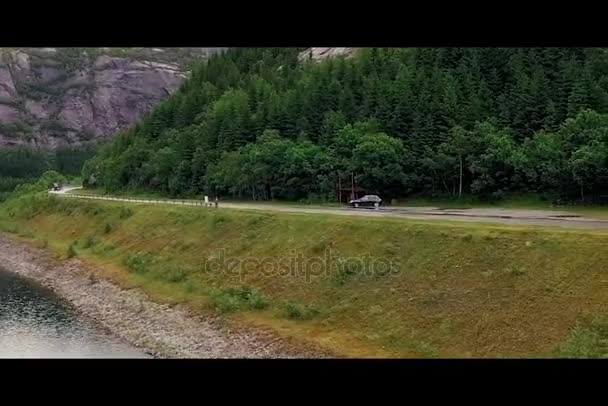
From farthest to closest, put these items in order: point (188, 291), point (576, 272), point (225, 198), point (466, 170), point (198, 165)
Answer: point (198, 165) → point (225, 198) → point (466, 170) → point (188, 291) → point (576, 272)

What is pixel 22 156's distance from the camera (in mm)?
193000

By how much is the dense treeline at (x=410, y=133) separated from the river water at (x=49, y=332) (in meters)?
27.7

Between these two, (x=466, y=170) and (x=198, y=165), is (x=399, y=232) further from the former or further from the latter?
(x=198, y=165)

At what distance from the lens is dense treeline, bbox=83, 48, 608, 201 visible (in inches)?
2047

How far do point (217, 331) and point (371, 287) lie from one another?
8.28 m

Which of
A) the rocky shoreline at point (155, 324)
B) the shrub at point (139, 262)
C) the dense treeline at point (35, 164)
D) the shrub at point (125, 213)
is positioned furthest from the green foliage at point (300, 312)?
the dense treeline at point (35, 164)

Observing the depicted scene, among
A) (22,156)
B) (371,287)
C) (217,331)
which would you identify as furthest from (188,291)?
(22,156)

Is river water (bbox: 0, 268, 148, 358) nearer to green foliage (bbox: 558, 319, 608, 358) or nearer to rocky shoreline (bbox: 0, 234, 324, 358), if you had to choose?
rocky shoreline (bbox: 0, 234, 324, 358)

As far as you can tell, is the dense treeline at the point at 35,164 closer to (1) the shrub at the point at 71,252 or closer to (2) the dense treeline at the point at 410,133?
(2) the dense treeline at the point at 410,133

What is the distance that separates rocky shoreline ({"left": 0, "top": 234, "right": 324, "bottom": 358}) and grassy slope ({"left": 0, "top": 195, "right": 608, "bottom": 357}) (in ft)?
3.57

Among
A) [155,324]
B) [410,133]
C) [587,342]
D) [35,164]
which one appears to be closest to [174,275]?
[155,324]

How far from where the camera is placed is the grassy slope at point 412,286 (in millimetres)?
23844

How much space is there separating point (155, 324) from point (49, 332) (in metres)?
6.02
